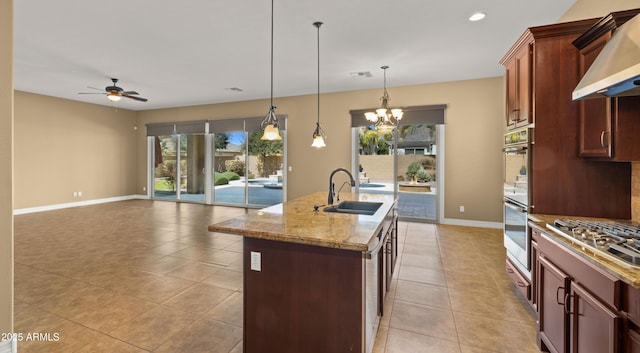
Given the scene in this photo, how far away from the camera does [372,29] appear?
3512 millimetres

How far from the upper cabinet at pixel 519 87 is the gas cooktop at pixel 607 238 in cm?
94

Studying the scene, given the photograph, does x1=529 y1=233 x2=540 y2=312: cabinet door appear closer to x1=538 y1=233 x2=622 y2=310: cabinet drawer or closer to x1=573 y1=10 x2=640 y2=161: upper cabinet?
x1=538 y1=233 x2=622 y2=310: cabinet drawer

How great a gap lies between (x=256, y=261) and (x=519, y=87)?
274 cm

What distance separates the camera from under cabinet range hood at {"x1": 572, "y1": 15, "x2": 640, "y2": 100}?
1.40 m

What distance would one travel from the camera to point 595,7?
8.65 feet

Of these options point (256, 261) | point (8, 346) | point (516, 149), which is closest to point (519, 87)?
point (516, 149)

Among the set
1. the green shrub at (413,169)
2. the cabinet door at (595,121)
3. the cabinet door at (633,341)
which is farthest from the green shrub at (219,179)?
the cabinet door at (633,341)

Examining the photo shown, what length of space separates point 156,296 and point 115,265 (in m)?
1.23

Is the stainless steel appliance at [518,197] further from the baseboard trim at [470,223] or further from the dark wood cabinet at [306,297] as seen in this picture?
the baseboard trim at [470,223]

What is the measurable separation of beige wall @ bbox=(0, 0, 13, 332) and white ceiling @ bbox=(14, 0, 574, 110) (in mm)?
1391

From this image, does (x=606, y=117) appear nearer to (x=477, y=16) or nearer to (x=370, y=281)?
(x=477, y=16)

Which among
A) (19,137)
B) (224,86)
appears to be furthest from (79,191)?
(224,86)

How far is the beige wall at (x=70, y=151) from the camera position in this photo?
21.7ft

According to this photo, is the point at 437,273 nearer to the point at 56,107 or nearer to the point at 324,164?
the point at 324,164
